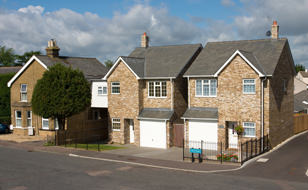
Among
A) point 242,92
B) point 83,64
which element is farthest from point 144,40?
point 242,92

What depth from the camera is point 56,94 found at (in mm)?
30891

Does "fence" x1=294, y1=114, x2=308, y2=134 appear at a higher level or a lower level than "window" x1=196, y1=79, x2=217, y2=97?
lower

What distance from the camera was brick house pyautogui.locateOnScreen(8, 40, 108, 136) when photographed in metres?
37.5

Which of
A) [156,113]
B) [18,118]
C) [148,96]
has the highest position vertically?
[148,96]

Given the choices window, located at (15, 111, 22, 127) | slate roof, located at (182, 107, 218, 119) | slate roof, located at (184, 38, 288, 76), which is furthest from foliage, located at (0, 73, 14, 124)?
slate roof, located at (182, 107, 218, 119)

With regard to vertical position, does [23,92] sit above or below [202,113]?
above

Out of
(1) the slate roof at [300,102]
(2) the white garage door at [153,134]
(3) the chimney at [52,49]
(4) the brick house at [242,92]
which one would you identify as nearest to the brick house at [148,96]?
(2) the white garage door at [153,134]

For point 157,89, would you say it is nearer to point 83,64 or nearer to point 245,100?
point 245,100

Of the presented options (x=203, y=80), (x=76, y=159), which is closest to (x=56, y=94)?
(x=76, y=159)

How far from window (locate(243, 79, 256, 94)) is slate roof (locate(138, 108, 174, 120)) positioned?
6.99 meters

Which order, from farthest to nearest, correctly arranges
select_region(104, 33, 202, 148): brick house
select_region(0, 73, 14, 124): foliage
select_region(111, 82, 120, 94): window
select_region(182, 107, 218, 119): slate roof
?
select_region(0, 73, 14, 124): foliage, select_region(111, 82, 120, 94): window, select_region(104, 33, 202, 148): brick house, select_region(182, 107, 218, 119): slate roof

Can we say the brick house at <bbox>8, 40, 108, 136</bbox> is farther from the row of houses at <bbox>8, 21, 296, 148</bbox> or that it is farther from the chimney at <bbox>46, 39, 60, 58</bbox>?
the row of houses at <bbox>8, 21, 296, 148</bbox>

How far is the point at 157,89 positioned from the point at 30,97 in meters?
A: 16.0

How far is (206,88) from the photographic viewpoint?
30.0 metres
